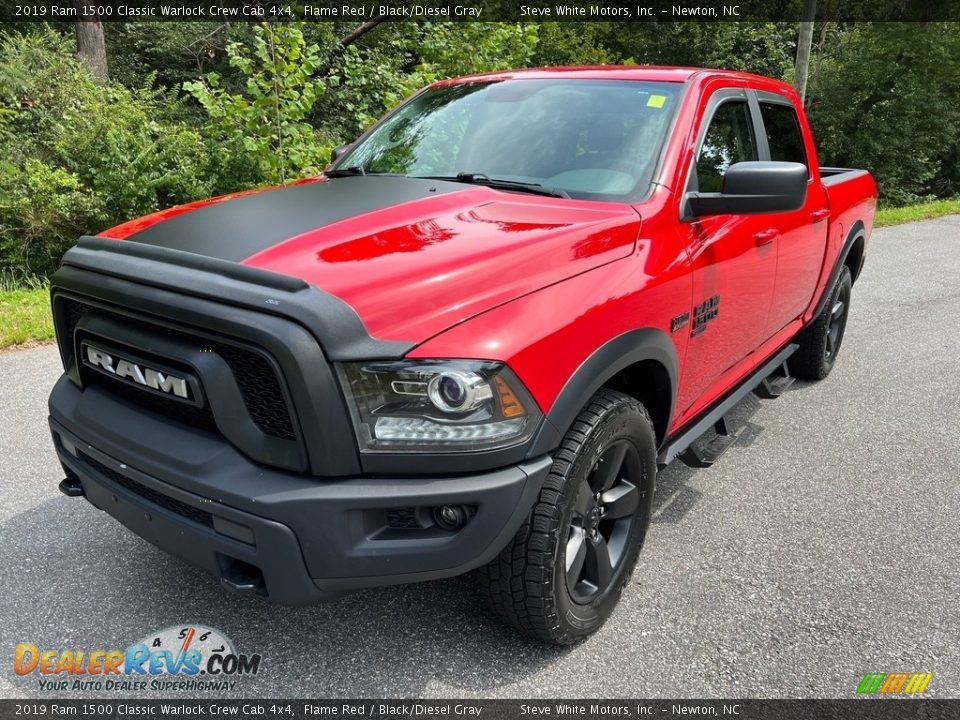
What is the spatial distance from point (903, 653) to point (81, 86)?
40.0 ft

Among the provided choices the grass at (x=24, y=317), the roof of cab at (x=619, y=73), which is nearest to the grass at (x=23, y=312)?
the grass at (x=24, y=317)

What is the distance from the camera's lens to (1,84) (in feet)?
34.6

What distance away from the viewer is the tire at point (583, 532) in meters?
2.10

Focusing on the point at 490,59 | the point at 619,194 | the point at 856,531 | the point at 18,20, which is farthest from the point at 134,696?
the point at 18,20

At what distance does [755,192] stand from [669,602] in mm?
1515

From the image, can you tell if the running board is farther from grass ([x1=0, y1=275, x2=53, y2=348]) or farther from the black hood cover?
grass ([x1=0, y1=275, x2=53, y2=348])

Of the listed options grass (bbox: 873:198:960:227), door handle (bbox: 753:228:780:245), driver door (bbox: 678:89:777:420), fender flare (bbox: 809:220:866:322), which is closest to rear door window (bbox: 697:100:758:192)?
driver door (bbox: 678:89:777:420)

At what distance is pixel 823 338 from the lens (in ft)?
15.6

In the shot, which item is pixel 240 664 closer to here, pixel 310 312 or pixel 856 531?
pixel 310 312

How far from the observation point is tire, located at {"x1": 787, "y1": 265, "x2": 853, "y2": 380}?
15.5ft

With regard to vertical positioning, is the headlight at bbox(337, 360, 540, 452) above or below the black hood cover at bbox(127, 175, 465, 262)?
below

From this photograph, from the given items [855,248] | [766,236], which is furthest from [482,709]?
[855,248]

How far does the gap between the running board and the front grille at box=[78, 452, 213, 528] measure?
1.65 metres

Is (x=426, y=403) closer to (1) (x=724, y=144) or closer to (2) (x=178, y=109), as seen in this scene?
(1) (x=724, y=144)
